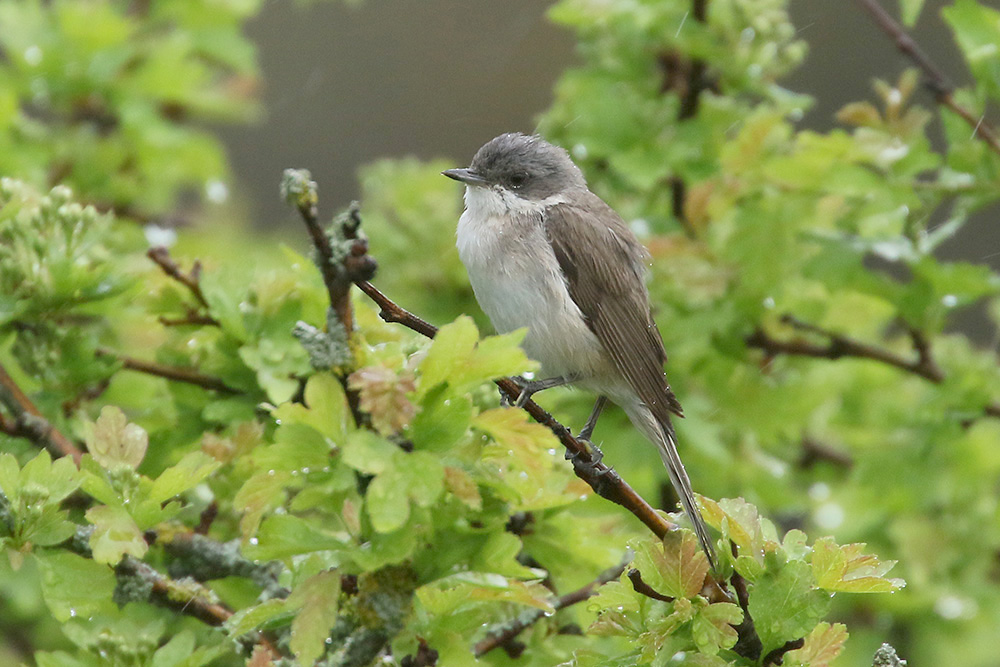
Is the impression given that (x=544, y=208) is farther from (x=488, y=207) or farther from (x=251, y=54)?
(x=251, y=54)

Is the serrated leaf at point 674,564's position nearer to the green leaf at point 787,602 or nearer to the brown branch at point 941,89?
the green leaf at point 787,602

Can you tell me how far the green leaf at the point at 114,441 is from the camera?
7.05ft

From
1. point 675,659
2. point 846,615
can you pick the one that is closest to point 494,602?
point 675,659

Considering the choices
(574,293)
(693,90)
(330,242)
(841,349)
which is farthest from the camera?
(693,90)

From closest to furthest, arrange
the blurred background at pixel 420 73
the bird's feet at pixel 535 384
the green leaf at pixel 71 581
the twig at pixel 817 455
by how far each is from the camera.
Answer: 1. the green leaf at pixel 71 581
2. the bird's feet at pixel 535 384
3. the twig at pixel 817 455
4. the blurred background at pixel 420 73

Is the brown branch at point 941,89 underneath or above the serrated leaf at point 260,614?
above

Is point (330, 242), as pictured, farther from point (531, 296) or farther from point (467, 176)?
point (467, 176)

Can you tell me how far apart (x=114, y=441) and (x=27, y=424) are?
491 millimetres

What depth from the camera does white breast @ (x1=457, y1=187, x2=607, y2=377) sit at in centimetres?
326

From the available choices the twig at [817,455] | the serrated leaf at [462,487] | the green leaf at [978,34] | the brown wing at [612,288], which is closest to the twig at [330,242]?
the serrated leaf at [462,487]

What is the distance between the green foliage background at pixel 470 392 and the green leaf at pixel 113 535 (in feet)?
0.03

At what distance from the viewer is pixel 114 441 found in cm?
217

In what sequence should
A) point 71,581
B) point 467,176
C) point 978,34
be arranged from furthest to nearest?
point 467,176 < point 978,34 < point 71,581

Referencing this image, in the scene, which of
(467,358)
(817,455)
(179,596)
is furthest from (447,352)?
(817,455)
